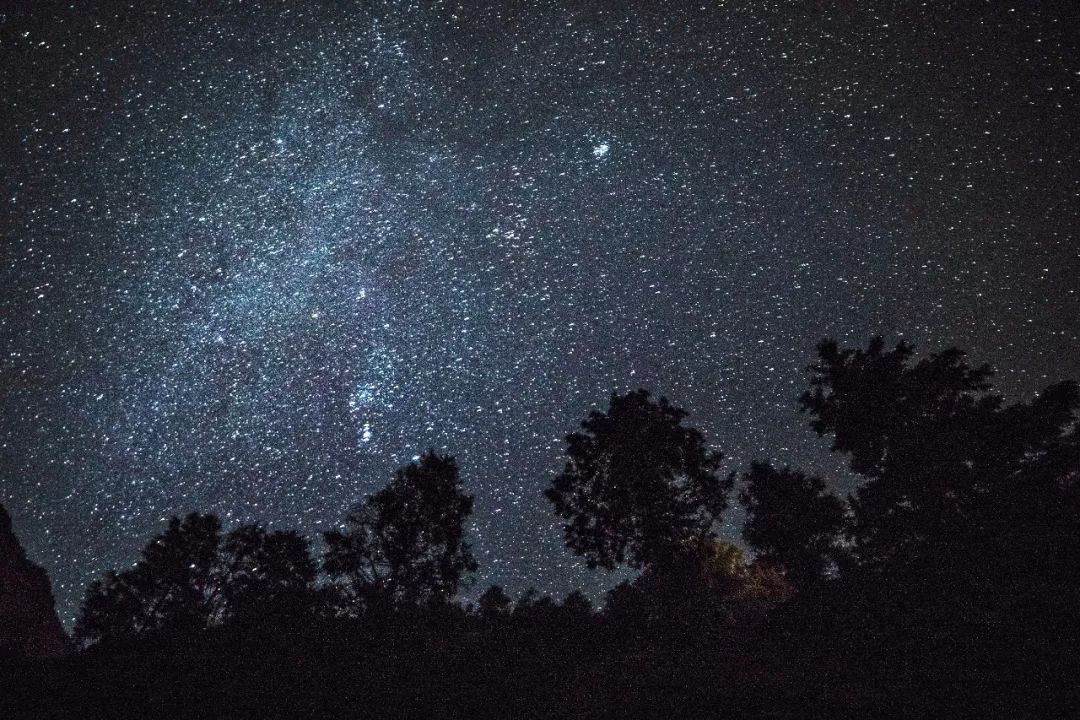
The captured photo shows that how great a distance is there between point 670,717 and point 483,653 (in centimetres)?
976

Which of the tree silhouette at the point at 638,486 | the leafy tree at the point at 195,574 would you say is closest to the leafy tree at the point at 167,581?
the leafy tree at the point at 195,574

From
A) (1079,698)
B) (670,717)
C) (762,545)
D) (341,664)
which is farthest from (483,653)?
(762,545)

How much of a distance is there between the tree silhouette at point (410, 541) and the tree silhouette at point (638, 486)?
7.29 m

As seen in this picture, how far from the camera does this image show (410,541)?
31859 millimetres

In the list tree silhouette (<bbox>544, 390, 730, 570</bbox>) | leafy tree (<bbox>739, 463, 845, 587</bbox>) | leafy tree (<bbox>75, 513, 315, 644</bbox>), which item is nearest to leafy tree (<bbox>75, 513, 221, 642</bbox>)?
leafy tree (<bbox>75, 513, 315, 644</bbox>)

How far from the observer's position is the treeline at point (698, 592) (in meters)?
13.5

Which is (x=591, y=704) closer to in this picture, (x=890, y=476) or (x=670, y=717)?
(x=670, y=717)

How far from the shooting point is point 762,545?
3559 centimetres

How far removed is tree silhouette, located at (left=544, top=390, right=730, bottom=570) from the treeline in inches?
3.9

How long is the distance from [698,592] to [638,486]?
5382 millimetres

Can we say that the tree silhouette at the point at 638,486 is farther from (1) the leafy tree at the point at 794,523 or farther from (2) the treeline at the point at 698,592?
(1) the leafy tree at the point at 794,523

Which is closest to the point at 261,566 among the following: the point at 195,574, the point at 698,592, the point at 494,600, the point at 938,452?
the point at 195,574

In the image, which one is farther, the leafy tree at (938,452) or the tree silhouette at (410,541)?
the tree silhouette at (410,541)

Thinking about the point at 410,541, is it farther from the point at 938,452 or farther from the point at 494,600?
the point at 938,452
